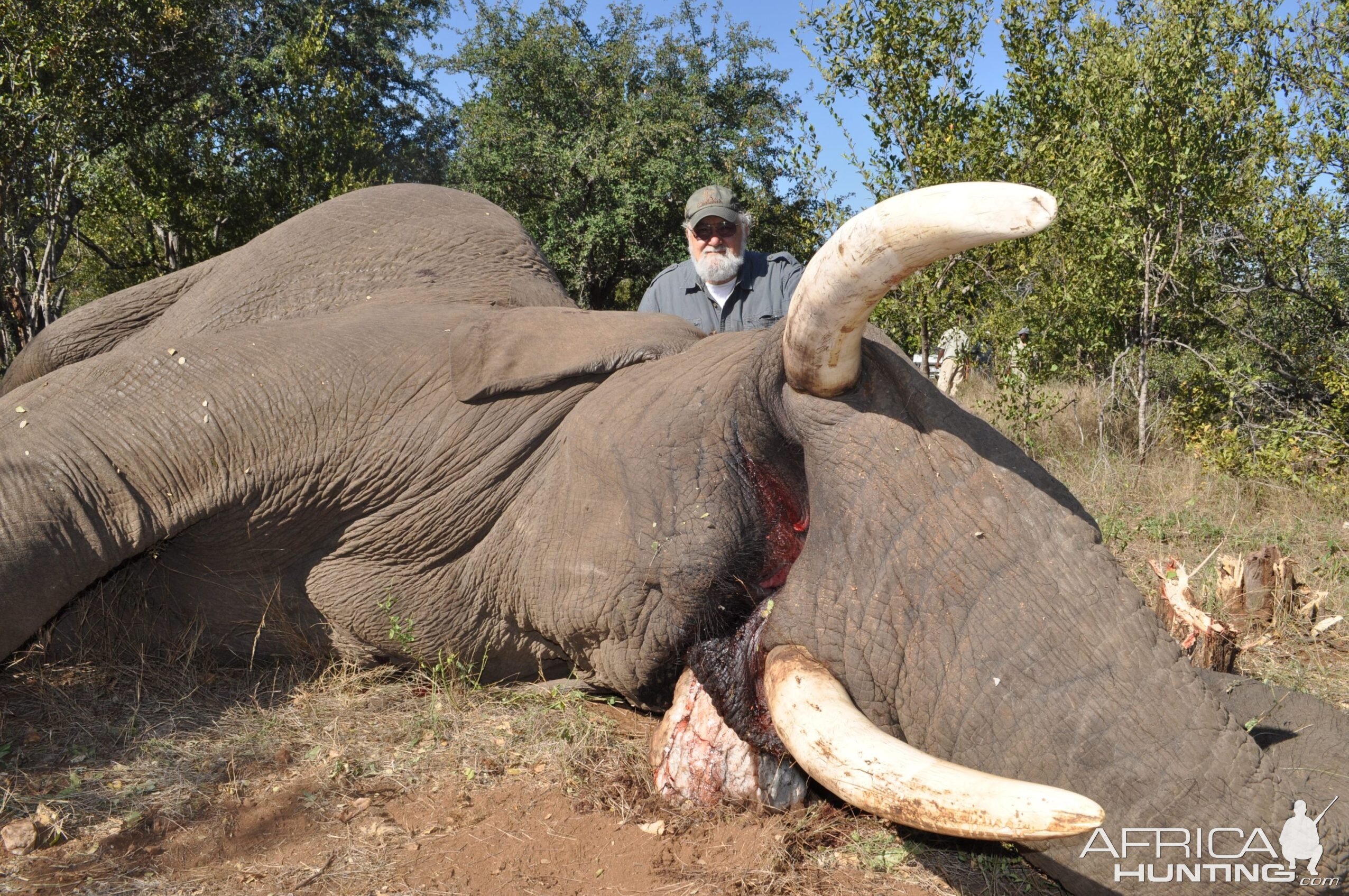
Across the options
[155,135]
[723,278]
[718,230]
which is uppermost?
[155,135]

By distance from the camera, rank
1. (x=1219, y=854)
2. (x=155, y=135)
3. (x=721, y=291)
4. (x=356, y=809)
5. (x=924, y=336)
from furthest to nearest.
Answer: (x=155, y=135), (x=924, y=336), (x=721, y=291), (x=356, y=809), (x=1219, y=854)

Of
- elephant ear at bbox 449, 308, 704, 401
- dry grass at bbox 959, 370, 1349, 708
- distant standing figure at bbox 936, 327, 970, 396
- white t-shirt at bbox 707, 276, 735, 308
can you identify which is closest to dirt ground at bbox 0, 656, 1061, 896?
elephant ear at bbox 449, 308, 704, 401

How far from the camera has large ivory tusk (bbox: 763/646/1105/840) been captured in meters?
2.00

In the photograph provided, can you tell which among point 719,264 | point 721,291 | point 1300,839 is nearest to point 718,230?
point 719,264

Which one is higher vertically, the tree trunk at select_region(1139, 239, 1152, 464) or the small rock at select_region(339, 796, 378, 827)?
the tree trunk at select_region(1139, 239, 1152, 464)

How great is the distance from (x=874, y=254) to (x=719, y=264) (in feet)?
14.7

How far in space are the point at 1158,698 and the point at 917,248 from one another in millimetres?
1146

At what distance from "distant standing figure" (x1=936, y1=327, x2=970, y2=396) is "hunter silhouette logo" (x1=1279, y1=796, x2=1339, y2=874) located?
6.30m

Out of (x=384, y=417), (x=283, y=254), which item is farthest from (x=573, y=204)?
(x=384, y=417)

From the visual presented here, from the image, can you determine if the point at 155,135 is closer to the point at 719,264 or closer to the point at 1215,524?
the point at 719,264

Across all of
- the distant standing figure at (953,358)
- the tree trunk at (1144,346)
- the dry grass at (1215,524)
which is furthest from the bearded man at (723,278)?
the tree trunk at (1144,346)

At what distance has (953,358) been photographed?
10828 mm

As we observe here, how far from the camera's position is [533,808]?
10.5 ft

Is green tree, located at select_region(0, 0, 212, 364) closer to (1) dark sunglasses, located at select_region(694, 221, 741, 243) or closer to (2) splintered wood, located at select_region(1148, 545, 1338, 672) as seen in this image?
(1) dark sunglasses, located at select_region(694, 221, 741, 243)
